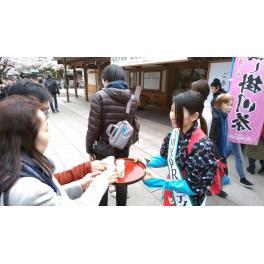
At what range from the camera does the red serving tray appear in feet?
4.75

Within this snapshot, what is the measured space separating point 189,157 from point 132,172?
0.45m

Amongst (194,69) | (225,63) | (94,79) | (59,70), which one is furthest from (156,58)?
(59,70)

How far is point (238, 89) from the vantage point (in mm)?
3244

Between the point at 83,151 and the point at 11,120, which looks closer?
the point at 11,120

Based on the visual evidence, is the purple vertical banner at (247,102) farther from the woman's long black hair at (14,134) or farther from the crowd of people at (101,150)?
the woman's long black hair at (14,134)

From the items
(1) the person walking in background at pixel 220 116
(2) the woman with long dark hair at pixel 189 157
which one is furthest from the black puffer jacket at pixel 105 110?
(1) the person walking in background at pixel 220 116

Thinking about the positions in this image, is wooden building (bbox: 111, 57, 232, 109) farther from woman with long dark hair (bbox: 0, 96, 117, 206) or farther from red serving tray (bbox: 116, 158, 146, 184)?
woman with long dark hair (bbox: 0, 96, 117, 206)

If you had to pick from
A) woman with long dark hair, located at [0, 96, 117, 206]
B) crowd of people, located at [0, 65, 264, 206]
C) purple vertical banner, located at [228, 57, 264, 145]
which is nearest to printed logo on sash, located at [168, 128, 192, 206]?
Result: crowd of people, located at [0, 65, 264, 206]

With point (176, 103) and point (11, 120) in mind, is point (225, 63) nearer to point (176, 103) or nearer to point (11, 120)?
point (176, 103)

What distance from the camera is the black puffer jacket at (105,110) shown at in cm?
200

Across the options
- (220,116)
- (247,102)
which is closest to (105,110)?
(220,116)

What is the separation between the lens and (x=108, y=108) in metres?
2.04

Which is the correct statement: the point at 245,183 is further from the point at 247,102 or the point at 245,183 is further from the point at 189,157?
the point at 189,157

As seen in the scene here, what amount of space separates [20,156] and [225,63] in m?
4.71
